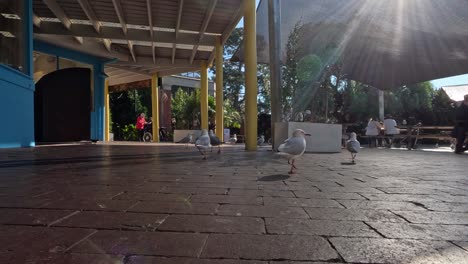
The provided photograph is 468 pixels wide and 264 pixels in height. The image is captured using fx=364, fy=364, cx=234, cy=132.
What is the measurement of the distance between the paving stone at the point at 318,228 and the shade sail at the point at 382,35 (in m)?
10.9

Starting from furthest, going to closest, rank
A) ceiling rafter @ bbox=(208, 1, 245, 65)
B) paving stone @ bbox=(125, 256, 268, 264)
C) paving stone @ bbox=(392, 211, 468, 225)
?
ceiling rafter @ bbox=(208, 1, 245, 65) < paving stone @ bbox=(392, 211, 468, 225) < paving stone @ bbox=(125, 256, 268, 264)

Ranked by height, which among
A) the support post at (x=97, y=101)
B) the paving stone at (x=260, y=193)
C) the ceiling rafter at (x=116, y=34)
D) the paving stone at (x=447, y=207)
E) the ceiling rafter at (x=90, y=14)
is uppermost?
the ceiling rafter at (x=90, y=14)

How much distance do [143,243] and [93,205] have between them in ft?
3.07

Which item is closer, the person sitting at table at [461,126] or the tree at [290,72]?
the person sitting at table at [461,126]

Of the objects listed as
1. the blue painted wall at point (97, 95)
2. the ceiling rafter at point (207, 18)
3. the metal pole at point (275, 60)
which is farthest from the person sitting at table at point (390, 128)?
the blue painted wall at point (97, 95)

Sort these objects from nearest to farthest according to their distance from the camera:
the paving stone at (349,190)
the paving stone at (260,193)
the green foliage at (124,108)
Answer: the paving stone at (260,193) → the paving stone at (349,190) → the green foliage at (124,108)

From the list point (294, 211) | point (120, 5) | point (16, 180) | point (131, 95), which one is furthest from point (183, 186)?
point (131, 95)

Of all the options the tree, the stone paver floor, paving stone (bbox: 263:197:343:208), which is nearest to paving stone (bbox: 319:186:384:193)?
the stone paver floor

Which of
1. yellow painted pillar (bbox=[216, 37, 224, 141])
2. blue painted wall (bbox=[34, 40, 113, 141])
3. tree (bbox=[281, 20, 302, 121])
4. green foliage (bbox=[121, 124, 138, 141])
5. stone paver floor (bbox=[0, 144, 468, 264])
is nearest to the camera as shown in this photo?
stone paver floor (bbox=[0, 144, 468, 264])

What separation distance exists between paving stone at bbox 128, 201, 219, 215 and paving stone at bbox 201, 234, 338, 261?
55cm

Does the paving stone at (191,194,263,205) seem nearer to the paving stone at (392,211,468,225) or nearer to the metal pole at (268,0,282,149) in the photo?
the paving stone at (392,211,468,225)

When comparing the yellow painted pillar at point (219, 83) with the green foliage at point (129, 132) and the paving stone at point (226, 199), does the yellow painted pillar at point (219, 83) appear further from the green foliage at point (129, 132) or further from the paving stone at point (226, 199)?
the green foliage at point (129, 132)

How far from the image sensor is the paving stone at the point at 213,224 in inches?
74.5

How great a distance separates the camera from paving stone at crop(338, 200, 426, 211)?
2.50m
